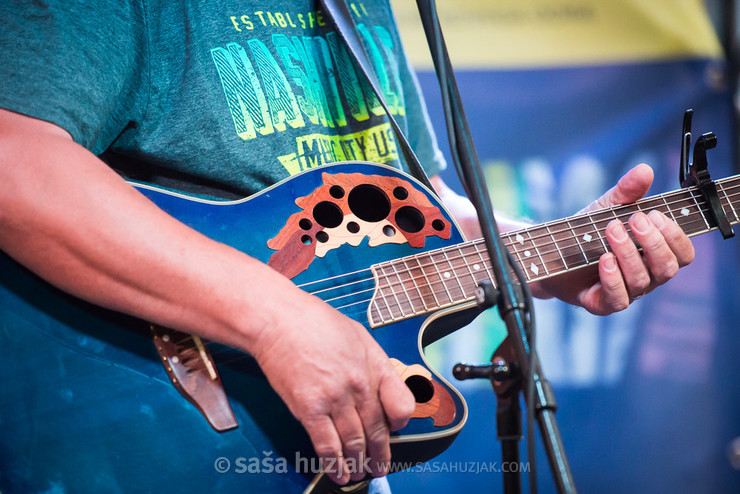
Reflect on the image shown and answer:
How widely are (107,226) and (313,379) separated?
1.20ft

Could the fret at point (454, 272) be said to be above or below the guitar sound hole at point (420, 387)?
above

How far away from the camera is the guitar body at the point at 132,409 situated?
0.89 metres

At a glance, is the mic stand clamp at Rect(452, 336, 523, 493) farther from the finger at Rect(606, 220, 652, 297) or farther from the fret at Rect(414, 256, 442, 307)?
the finger at Rect(606, 220, 652, 297)

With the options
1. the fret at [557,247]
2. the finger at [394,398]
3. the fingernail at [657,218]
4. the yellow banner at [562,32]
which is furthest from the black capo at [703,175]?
the yellow banner at [562,32]

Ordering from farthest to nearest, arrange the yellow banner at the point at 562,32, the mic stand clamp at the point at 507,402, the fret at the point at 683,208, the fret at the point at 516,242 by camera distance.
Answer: the yellow banner at the point at 562,32 < the fret at the point at 683,208 < the fret at the point at 516,242 < the mic stand clamp at the point at 507,402

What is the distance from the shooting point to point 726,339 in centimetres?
307

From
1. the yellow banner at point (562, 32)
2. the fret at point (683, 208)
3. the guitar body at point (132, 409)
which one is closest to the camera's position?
the guitar body at point (132, 409)

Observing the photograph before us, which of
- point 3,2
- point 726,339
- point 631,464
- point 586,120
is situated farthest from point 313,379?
point 726,339

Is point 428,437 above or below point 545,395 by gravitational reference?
below

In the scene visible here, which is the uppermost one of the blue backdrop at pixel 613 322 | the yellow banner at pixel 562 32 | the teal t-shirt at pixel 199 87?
the yellow banner at pixel 562 32

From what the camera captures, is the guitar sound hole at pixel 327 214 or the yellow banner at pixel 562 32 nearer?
the guitar sound hole at pixel 327 214

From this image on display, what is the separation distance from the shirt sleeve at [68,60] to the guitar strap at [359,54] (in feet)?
1.58

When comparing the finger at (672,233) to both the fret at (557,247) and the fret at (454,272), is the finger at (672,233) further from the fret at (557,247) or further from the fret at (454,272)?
the fret at (454,272)

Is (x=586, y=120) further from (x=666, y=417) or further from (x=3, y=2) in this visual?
(x=3, y=2)
